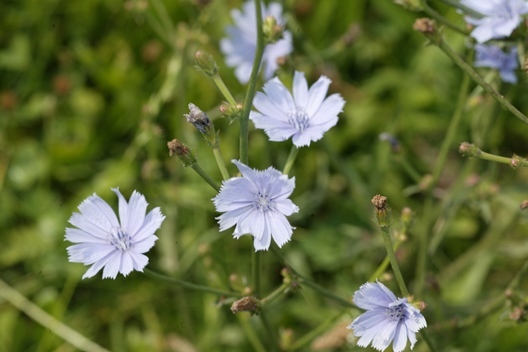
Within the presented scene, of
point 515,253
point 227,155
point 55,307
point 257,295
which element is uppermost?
point 227,155

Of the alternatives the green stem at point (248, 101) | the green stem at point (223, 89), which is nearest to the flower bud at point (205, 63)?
the green stem at point (223, 89)

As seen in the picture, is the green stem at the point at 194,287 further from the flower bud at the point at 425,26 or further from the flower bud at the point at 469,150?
the flower bud at the point at 425,26

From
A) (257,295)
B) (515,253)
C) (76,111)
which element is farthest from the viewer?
(76,111)

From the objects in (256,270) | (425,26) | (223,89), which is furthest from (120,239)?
(425,26)

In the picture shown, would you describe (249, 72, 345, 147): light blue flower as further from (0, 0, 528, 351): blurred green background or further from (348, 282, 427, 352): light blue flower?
(0, 0, 528, 351): blurred green background

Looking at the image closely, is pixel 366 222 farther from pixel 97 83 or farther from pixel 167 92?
pixel 97 83

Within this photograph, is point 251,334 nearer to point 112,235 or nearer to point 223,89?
point 112,235

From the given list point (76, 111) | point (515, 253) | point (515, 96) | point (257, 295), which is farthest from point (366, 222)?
point (76, 111)
